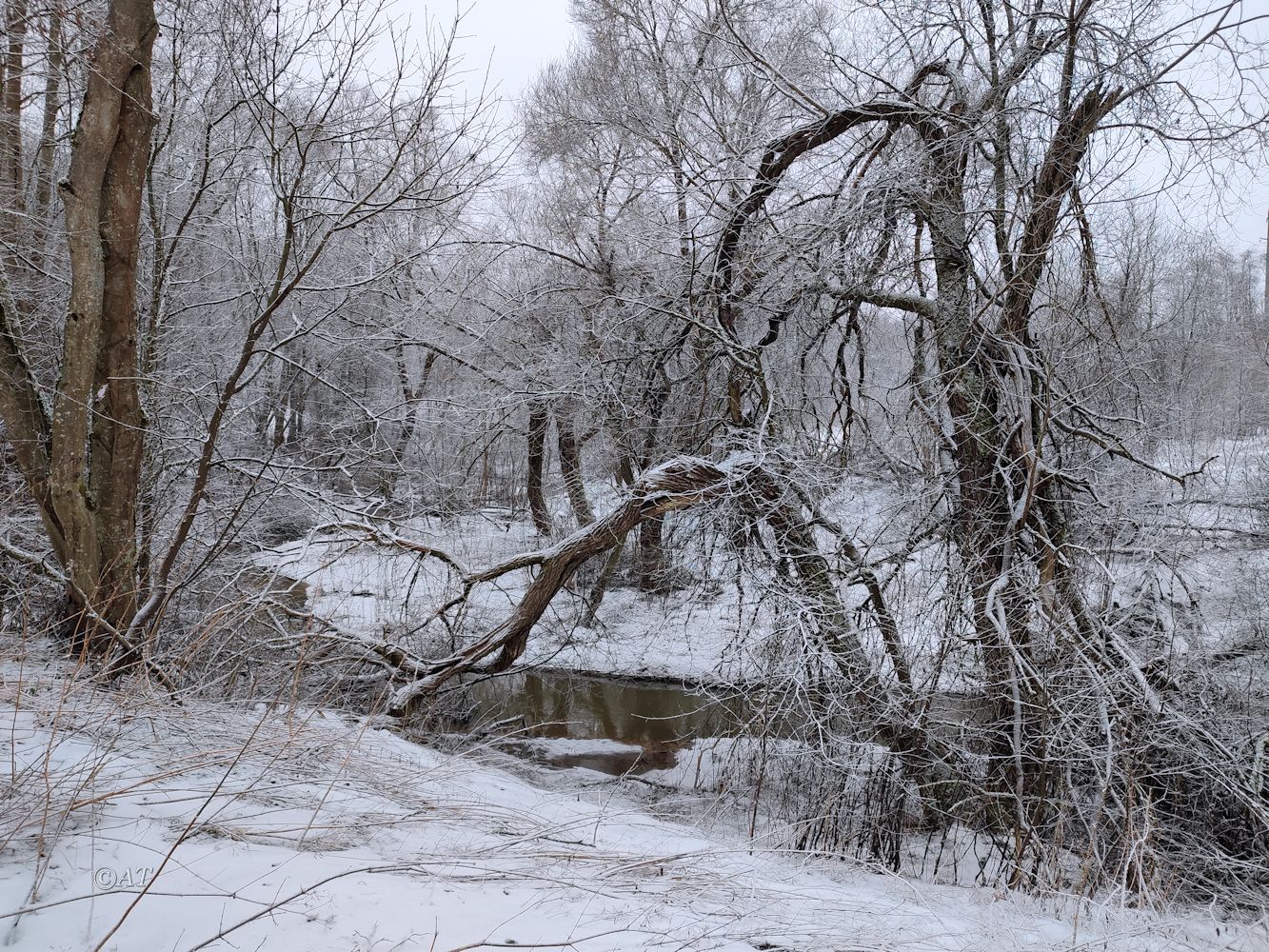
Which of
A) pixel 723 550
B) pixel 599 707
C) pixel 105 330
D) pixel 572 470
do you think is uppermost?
pixel 105 330

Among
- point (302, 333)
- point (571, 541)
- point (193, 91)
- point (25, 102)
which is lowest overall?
point (571, 541)

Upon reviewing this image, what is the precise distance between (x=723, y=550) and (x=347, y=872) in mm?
4544

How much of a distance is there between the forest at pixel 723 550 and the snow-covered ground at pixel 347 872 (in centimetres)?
2

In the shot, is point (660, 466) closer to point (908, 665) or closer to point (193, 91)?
point (908, 665)

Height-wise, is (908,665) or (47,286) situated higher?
(47,286)

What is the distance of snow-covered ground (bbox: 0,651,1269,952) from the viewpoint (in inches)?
86.7

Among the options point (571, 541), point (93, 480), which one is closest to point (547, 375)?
point (571, 541)

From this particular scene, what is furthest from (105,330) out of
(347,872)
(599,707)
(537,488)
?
(537,488)

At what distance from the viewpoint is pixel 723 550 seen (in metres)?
6.57

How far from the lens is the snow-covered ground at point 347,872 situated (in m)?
2.20

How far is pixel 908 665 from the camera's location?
18.3 feet

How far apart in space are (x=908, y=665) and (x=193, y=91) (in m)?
7.32

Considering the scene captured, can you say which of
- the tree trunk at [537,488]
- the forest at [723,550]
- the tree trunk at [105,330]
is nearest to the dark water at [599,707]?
the forest at [723,550]

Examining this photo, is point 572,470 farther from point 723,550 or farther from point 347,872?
point 347,872
